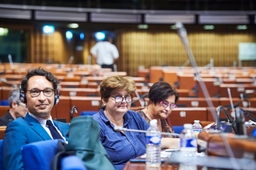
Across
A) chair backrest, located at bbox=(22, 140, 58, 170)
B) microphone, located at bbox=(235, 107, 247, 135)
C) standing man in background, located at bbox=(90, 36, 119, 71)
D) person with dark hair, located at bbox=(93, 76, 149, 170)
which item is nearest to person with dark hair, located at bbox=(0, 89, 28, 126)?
person with dark hair, located at bbox=(93, 76, 149, 170)

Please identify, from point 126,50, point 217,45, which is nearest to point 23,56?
point 126,50

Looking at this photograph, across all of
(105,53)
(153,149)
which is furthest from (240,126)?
(105,53)

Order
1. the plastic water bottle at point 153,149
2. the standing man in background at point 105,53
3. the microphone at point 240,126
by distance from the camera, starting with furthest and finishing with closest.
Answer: the standing man in background at point 105,53 → the plastic water bottle at point 153,149 → the microphone at point 240,126

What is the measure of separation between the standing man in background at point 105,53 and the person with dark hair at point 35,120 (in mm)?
13599

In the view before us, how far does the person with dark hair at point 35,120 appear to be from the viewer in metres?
3.08

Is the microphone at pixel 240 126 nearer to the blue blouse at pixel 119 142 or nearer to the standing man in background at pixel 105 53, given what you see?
the blue blouse at pixel 119 142

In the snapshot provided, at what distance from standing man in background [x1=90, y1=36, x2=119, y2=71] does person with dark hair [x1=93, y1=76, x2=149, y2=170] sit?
521 inches

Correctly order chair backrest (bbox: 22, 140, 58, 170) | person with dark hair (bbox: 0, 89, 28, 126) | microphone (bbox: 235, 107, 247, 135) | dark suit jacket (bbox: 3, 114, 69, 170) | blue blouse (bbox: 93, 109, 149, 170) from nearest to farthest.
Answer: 1. microphone (bbox: 235, 107, 247, 135)
2. chair backrest (bbox: 22, 140, 58, 170)
3. dark suit jacket (bbox: 3, 114, 69, 170)
4. blue blouse (bbox: 93, 109, 149, 170)
5. person with dark hair (bbox: 0, 89, 28, 126)

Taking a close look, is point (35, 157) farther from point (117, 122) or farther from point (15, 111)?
point (15, 111)

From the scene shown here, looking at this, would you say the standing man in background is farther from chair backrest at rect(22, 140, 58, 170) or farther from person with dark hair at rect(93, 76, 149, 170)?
chair backrest at rect(22, 140, 58, 170)

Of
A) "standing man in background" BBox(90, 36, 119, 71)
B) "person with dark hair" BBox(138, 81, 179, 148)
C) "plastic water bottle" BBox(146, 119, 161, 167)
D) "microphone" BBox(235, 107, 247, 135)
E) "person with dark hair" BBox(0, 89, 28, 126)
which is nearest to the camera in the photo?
"microphone" BBox(235, 107, 247, 135)

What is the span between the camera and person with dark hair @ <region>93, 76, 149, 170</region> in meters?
3.78

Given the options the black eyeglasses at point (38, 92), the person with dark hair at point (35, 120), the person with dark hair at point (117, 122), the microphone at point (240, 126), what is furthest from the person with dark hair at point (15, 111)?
the microphone at point (240, 126)

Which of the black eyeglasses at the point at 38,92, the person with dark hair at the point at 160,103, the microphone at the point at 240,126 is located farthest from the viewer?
the person with dark hair at the point at 160,103
